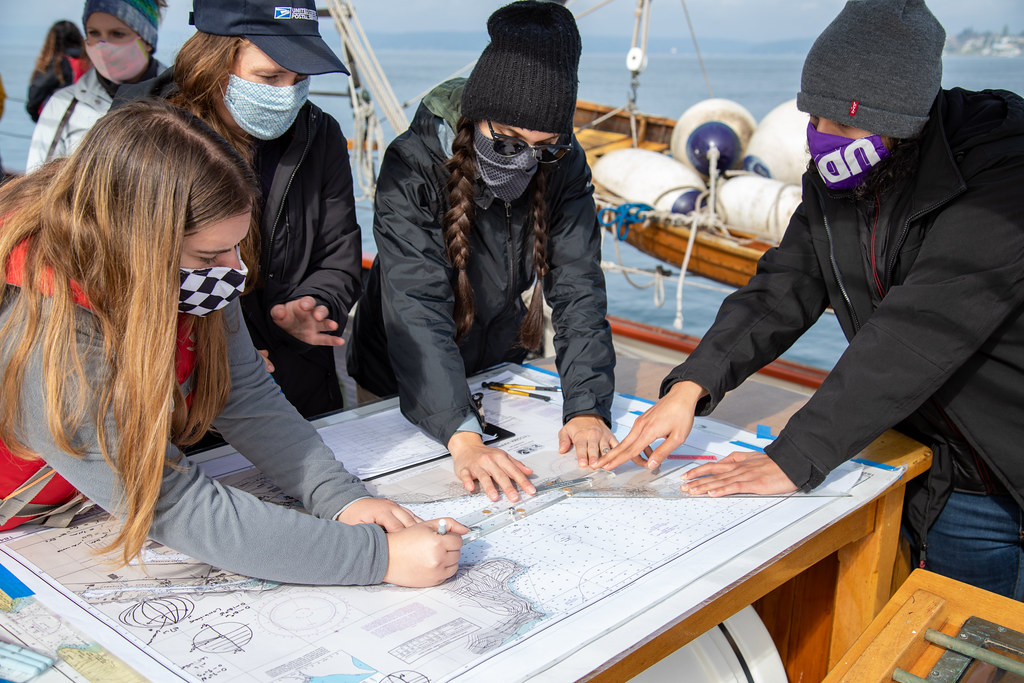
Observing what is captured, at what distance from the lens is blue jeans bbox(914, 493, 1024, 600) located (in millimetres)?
1463

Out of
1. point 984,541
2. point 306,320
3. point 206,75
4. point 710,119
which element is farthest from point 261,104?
point 710,119

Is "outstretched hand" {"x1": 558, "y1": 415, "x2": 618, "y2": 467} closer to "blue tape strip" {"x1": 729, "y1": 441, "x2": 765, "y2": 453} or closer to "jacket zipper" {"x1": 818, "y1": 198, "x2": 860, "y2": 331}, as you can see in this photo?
"blue tape strip" {"x1": 729, "y1": 441, "x2": 765, "y2": 453}

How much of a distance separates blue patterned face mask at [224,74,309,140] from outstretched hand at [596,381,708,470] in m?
0.90

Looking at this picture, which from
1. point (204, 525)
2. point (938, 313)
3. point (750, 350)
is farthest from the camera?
point (750, 350)

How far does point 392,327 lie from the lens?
161 centimetres

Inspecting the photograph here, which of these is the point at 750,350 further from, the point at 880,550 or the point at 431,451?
the point at 431,451

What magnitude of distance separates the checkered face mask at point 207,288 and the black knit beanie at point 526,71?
56cm

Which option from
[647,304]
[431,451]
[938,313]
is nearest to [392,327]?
[431,451]

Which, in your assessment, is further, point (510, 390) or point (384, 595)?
point (510, 390)

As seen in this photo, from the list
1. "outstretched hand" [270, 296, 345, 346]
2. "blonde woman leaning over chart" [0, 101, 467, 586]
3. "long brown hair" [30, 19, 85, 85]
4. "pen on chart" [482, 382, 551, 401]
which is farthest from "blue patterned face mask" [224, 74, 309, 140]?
"long brown hair" [30, 19, 85, 85]

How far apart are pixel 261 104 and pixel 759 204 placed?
348cm

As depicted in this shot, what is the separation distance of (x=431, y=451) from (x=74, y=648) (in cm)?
71

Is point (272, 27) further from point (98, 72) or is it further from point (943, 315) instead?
point (943, 315)

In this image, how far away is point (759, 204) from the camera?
4.59 meters
